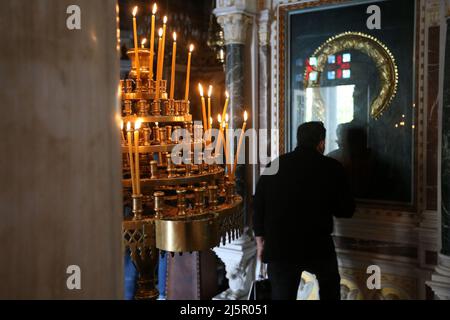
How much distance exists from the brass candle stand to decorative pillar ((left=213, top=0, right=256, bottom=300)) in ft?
8.15

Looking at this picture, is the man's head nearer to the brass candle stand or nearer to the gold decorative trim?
the gold decorative trim

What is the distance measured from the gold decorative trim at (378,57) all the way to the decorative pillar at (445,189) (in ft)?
1.84

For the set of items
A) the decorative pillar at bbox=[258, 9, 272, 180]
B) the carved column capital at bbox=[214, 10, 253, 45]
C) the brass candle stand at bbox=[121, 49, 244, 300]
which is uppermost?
the carved column capital at bbox=[214, 10, 253, 45]

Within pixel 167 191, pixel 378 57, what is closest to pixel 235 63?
pixel 378 57

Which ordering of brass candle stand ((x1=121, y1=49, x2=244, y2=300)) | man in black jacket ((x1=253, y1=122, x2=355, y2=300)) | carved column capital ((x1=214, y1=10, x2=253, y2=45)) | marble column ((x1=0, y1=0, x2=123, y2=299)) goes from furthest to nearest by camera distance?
carved column capital ((x1=214, y1=10, x2=253, y2=45))
man in black jacket ((x1=253, y1=122, x2=355, y2=300))
brass candle stand ((x1=121, y1=49, x2=244, y2=300))
marble column ((x1=0, y1=0, x2=123, y2=299))

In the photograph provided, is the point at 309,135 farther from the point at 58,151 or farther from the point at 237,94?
the point at 58,151

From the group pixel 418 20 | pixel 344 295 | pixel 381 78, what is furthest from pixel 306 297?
pixel 418 20

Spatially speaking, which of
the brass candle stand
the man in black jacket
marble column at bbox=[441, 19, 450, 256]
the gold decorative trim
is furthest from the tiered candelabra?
the gold decorative trim

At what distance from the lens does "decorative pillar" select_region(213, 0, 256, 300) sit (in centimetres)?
389

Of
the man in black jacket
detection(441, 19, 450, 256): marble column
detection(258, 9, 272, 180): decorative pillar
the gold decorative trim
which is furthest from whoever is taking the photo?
detection(258, 9, 272, 180): decorative pillar

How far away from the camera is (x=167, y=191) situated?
1396mm

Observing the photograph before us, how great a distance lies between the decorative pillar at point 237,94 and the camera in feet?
12.8

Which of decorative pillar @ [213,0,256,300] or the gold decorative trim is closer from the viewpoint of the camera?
the gold decorative trim

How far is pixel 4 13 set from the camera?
0.40m
